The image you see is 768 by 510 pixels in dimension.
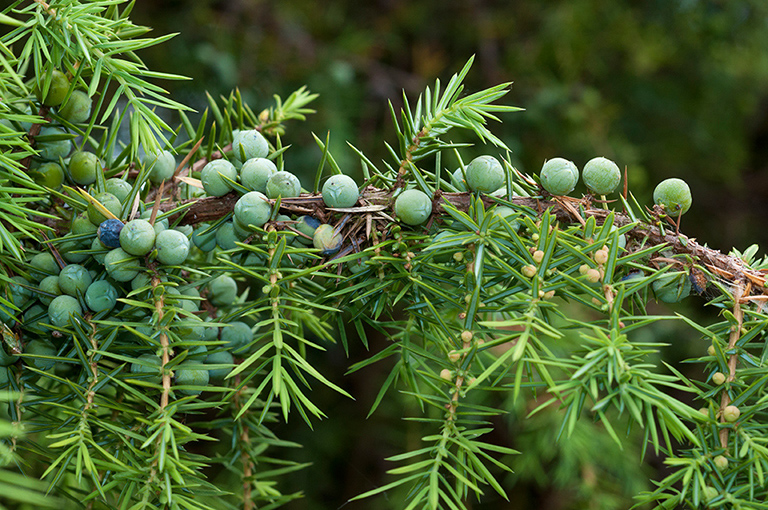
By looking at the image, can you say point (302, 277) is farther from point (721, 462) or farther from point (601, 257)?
point (721, 462)

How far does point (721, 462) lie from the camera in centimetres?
39

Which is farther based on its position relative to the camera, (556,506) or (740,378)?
(556,506)

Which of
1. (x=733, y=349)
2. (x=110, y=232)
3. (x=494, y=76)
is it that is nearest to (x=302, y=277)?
(x=110, y=232)

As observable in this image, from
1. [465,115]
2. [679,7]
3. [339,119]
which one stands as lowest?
[339,119]

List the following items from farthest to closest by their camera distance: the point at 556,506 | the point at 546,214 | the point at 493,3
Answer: the point at 493,3 < the point at 556,506 < the point at 546,214

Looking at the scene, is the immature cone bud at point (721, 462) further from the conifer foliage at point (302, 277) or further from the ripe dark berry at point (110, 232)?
the ripe dark berry at point (110, 232)

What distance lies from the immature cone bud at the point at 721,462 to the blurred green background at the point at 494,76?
0.96 metres

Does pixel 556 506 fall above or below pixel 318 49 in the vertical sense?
below

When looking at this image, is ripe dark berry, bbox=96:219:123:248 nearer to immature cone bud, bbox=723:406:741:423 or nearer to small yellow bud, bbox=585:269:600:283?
small yellow bud, bbox=585:269:600:283

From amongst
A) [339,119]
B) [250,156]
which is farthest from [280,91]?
[250,156]

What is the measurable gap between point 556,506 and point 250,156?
5.02 ft

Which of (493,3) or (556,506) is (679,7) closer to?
(493,3)

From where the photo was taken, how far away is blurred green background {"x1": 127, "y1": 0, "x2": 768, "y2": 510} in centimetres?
158

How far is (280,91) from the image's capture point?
156 centimetres
